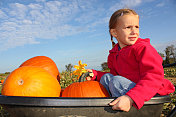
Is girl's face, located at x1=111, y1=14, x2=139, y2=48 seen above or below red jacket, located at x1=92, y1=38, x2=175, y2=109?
above

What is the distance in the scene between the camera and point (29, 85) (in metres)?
1.53

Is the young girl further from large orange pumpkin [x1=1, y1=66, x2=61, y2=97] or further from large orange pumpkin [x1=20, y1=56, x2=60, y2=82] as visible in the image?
large orange pumpkin [x1=20, y1=56, x2=60, y2=82]

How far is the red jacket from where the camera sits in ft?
4.38

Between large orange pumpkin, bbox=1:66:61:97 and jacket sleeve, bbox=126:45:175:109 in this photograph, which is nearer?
jacket sleeve, bbox=126:45:175:109

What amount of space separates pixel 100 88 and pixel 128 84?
281 mm

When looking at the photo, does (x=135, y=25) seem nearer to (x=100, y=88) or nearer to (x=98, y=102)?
(x=100, y=88)

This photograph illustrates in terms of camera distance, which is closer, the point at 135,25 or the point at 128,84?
the point at 128,84

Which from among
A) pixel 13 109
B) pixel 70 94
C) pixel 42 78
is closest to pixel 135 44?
pixel 70 94

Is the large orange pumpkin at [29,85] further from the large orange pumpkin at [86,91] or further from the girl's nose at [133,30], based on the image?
the girl's nose at [133,30]

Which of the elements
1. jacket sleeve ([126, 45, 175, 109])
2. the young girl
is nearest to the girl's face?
the young girl

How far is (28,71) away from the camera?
1.64 m

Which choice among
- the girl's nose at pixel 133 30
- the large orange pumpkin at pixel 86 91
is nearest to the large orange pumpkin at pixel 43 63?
the large orange pumpkin at pixel 86 91

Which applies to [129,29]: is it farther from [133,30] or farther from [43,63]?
[43,63]

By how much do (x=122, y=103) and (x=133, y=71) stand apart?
26.5 inches
